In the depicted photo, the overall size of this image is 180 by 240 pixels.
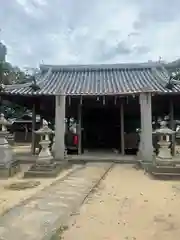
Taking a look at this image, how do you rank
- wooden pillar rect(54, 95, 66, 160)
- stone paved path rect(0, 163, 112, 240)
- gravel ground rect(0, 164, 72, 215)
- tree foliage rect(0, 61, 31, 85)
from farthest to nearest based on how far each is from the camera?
tree foliage rect(0, 61, 31, 85) < wooden pillar rect(54, 95, 66, 160) < gravel ground rect(0, 164, 72, 215) < stone paved path rect(0, 163, 112, 240)

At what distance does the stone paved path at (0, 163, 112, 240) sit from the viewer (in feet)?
11.9

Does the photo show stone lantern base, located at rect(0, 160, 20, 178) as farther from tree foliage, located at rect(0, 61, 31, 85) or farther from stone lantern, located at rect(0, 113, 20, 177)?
tree foliage, located at rect(0, 61, 31, 85)

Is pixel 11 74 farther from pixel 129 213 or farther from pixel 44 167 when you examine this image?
pixel 129 213

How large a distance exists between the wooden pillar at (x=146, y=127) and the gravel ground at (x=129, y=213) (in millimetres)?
2894

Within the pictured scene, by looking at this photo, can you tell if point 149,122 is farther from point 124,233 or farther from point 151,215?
point 124,233

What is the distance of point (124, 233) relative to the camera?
12.7ft

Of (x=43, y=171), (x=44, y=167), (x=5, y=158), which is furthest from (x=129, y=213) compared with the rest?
(x=5, y=158)

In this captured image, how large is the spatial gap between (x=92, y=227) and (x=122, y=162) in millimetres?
7267

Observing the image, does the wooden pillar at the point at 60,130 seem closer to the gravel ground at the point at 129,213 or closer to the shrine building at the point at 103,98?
the shrine building at the point at 103,98

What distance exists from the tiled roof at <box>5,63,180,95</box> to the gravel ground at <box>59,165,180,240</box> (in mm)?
5243

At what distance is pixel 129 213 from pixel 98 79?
1087 cm

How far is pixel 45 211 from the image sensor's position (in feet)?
15.2

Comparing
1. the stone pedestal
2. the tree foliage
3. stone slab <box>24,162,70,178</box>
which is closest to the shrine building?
the stone pedestal

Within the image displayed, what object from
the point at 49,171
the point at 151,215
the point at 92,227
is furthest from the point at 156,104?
the point at 92,227
